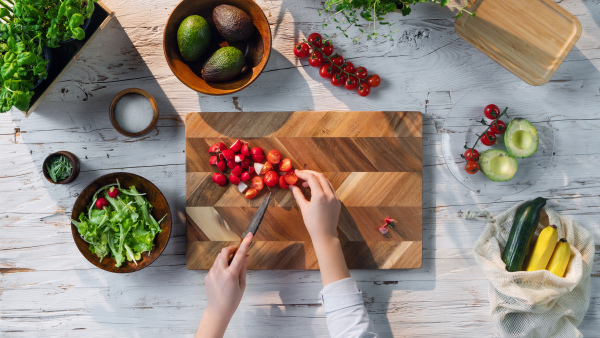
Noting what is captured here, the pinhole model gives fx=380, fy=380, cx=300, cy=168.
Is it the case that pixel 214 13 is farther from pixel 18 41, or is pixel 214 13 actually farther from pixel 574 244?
pixel 574 244

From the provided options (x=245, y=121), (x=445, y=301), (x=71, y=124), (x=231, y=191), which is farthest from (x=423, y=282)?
(x=71, y=124)

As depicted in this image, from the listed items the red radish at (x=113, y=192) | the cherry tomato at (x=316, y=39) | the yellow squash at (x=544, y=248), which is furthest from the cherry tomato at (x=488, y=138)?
the red radish at (x=113, y=192)

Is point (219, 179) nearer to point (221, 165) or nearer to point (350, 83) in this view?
point (221, 165)

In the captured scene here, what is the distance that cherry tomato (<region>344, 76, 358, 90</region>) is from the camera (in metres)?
1.44

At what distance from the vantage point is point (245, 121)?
57.7 inches

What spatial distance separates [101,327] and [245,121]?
102 cm

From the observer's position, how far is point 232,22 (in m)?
1.31

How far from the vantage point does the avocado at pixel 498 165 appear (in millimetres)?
1411

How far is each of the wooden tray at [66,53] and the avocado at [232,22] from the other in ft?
1.33

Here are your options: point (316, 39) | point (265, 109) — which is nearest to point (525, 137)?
point (316, 39)

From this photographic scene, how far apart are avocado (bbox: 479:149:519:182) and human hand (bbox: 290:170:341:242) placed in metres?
0.57

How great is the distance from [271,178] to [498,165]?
861 mm

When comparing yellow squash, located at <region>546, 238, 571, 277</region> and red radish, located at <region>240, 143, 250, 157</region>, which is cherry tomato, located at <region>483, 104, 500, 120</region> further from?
red radish, located at <region>240, 143, 250, 157</region>

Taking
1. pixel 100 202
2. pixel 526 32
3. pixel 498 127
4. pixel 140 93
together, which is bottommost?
pixel 100 202
